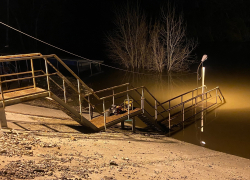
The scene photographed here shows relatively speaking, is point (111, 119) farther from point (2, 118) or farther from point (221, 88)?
point (221, 88)

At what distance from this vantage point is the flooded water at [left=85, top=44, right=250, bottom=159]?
10.6 metres

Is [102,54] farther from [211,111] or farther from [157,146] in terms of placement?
[157,146]

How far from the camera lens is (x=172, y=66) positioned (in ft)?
93.5

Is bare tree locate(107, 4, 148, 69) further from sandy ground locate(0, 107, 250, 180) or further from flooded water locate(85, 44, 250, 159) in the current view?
sandy ground locate(0, 107, 250, 180)

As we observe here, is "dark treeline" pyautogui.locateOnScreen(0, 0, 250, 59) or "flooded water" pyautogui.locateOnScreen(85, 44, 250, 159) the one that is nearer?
"flooded water" pyautogui.locateOnScreen(85, 44, 250, 159)

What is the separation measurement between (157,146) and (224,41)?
161ft

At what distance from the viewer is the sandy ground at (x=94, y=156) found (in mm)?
5184

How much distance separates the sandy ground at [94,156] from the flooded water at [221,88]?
6.01ft

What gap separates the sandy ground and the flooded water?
6.01 ft

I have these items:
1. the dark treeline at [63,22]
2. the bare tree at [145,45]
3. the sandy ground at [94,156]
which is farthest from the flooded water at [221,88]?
the dark treeline at [63,22]

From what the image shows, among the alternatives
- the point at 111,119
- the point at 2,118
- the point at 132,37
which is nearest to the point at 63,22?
the point at 132,37

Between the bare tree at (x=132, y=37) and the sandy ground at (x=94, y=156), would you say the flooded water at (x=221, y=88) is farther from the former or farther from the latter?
the bare tree at (x=132, y=37)

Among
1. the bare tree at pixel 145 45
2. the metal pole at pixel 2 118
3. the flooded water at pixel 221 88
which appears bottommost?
the flooded water at pixel 221 88

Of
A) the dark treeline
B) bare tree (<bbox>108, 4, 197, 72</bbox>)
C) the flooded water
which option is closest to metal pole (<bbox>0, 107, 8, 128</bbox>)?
the flooded water
